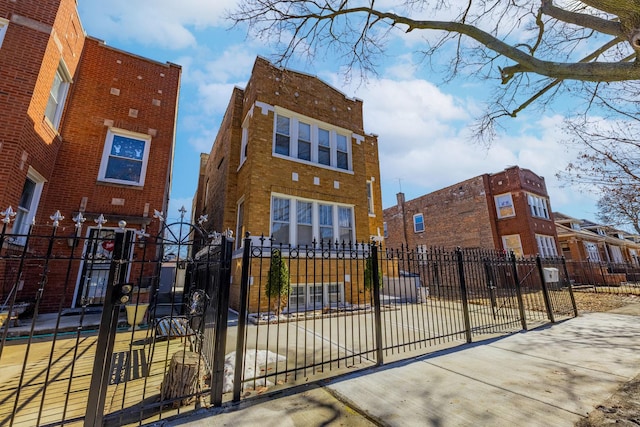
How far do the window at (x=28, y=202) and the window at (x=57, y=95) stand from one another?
1784mm

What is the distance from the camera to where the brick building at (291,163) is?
9980 mm

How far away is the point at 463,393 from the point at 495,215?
829 inches

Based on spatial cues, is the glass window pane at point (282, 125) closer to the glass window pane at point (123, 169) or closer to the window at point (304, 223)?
the window at point (304, 223)

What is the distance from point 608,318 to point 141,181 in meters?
15.9

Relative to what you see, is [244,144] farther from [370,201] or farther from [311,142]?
[370,201]

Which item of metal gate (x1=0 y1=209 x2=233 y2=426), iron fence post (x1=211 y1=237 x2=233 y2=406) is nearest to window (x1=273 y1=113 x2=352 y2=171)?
metal gate (x1=0 y1=209 x2=233 y2=426)

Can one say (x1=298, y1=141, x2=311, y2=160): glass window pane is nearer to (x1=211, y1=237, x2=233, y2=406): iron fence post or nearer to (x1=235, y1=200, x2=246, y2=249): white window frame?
(x1=235, y1=200, x2=246, y2=249): white window frame

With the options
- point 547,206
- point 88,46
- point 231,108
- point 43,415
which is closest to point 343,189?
point 231,108

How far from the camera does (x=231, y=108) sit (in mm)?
12773

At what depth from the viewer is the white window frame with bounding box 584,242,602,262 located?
25.1 m

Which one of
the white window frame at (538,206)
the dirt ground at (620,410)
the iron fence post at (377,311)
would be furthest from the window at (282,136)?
the white window frame at (538,206)

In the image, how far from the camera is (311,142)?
11531mm

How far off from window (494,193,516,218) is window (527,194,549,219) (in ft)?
4.69

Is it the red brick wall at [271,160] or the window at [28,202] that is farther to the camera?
the red brick wall at [271,160]
